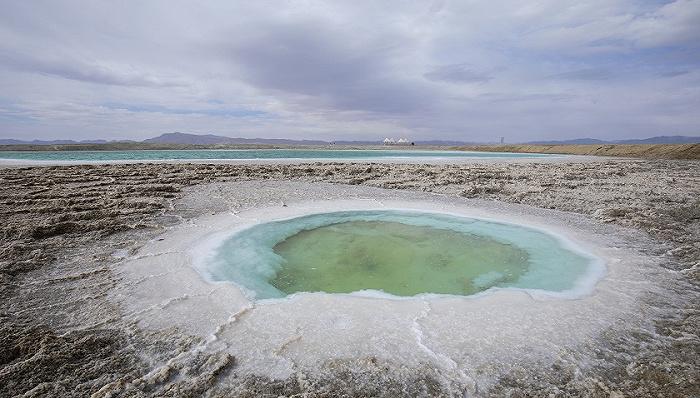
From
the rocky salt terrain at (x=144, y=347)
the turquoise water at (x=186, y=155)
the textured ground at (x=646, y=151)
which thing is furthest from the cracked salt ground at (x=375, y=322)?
the textured ground at (x=646, y=151)

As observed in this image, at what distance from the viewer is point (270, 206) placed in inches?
371

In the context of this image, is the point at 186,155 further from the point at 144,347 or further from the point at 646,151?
the point at 646,151

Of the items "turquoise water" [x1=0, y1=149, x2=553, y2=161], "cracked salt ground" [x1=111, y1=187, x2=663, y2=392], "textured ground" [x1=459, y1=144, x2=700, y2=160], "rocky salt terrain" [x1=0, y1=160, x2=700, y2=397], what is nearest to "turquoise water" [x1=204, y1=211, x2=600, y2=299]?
"cracked salt ground" [x1=111, y1=187, x2=663, y2=392]

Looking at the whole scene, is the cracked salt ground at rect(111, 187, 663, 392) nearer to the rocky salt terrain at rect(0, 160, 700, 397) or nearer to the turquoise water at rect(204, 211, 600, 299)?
the rocky salt terrain at rect(0, 160, 700, 397)

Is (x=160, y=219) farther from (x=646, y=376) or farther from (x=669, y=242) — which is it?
(x=669, y=242)

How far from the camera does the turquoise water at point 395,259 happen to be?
492 cm

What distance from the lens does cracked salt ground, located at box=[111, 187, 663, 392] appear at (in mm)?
3059

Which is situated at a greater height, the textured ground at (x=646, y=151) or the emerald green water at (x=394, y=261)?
the textured ground at (x=646, y=151)

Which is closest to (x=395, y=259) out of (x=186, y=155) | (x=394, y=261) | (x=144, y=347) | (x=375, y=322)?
(x=394, y=261)

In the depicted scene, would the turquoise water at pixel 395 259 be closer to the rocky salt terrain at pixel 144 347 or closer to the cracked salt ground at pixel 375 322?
the cracked salt ground at pixel 375 322

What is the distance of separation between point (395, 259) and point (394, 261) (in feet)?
0.35

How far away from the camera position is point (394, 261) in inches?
233

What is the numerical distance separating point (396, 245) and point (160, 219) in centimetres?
525

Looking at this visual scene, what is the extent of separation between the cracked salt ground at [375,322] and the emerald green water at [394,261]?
53 centimetres
